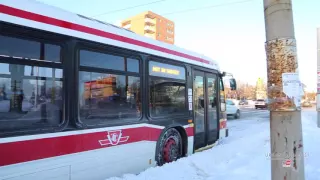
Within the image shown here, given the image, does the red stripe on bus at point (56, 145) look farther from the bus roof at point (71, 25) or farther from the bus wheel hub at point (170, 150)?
the bus roof at point (71, 25)

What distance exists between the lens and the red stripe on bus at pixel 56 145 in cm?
348

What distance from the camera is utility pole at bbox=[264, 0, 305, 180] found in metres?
2.47

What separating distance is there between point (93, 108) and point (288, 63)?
3.10 meters

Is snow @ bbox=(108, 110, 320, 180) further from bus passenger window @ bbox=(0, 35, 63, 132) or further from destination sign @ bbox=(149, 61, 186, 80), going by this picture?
destination sign @ bbox=(149, 61, 186, 80)

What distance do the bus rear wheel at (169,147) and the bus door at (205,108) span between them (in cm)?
84

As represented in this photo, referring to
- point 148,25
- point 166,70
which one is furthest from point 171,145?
point 148,25

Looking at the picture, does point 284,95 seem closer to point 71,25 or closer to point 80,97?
point 80,97

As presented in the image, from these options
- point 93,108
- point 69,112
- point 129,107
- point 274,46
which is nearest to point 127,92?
point 129,107

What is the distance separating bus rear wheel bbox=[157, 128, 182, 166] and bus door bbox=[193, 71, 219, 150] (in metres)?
0.84

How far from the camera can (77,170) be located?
14.0 ft

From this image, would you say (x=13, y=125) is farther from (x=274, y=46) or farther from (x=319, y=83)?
(x=319, y=83)

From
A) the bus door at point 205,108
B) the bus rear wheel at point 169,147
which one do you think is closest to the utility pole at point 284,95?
the bus rear wheel at point 169,147

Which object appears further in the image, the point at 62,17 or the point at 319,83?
the point at 319,83

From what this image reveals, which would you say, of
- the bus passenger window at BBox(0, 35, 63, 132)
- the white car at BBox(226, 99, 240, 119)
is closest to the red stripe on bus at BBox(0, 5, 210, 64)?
the bus passenger window at BBox(0, 35, 63, 132)
